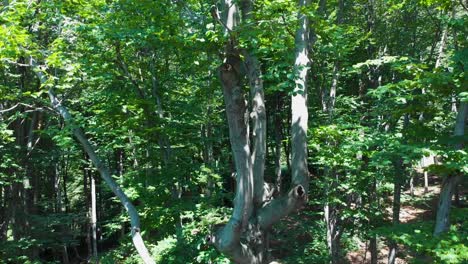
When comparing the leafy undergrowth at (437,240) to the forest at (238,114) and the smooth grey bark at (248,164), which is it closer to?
the forest at (238,114)

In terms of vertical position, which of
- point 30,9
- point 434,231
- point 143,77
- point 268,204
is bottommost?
point 434,231

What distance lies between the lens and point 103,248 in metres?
22.1

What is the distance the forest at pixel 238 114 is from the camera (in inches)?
242

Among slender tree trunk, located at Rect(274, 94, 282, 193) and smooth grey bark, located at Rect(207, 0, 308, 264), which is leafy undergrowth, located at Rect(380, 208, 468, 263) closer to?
smooth grey bark, located at Rect(207, 0, 308, 264)

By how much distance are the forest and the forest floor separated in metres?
0.16

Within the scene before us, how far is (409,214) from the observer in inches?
780

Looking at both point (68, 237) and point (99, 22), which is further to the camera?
point (68, 237)

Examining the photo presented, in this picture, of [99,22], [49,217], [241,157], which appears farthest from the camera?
[49,217]

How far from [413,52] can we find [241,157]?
9870 millimetres

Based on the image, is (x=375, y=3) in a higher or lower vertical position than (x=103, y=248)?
higher

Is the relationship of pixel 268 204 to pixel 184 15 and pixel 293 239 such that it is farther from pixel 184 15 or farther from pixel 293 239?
pixel 293 239

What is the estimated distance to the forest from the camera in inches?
242

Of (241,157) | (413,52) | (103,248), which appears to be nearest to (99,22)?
(241,157)

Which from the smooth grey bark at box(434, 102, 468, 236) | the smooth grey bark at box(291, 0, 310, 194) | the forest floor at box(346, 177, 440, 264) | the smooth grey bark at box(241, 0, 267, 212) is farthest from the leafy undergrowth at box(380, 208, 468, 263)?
the forest floor at box(346, 177, 440, 264)
